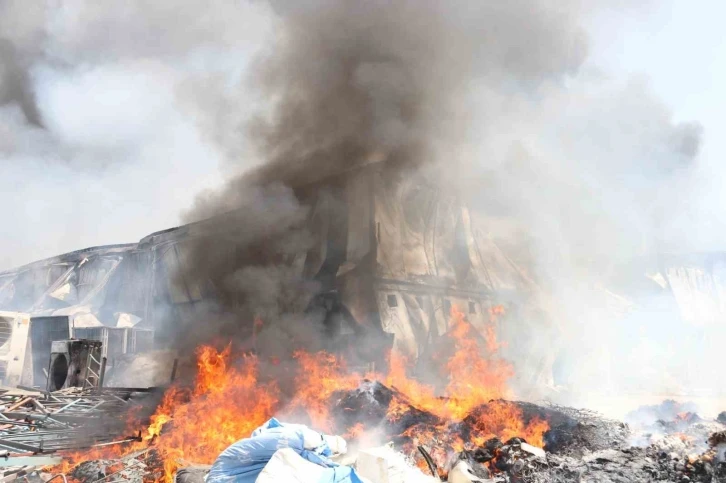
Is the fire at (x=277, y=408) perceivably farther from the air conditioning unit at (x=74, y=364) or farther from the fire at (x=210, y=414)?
the air conditioning unit at (x=74, y=364)

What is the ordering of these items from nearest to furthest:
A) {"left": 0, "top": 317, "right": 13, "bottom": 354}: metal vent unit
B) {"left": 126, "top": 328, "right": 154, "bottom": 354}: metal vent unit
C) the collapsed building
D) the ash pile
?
1. the ash pile
2. the collapsed building
3. {"left": 0, "top": 317, "right": 13, "bottom": 354}: metal vent unit
4. {"left": 126, "top": 328, "right": 154, "bottom": 354}: metal vent unit

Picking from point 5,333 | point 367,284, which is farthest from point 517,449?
point 5,333

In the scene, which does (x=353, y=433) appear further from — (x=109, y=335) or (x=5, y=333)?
(x=5, y=333)

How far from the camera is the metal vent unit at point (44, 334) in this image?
1912cm

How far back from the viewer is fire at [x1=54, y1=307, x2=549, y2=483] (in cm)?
833

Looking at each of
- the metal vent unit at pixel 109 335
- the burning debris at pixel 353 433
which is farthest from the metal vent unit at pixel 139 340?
the burning debris at pixel 353 433

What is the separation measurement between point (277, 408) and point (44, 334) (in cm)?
1477

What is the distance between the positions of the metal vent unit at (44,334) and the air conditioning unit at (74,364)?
6740 millimetres

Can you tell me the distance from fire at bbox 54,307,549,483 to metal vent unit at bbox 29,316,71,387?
895cm

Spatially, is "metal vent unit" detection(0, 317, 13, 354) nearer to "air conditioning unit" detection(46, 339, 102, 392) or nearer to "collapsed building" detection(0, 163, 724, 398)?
"collapsed building" detection(0, 163, 724, 398)

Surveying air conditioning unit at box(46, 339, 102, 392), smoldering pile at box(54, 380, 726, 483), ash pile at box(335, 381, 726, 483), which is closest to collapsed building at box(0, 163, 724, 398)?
air conditioning unit at box(46, 339, 102, 392)

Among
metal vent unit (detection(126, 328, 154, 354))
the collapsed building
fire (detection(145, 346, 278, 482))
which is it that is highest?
the collapsed building

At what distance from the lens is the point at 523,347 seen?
18.7m

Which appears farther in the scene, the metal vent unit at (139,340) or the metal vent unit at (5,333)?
the metal vent unit at (139,340)
